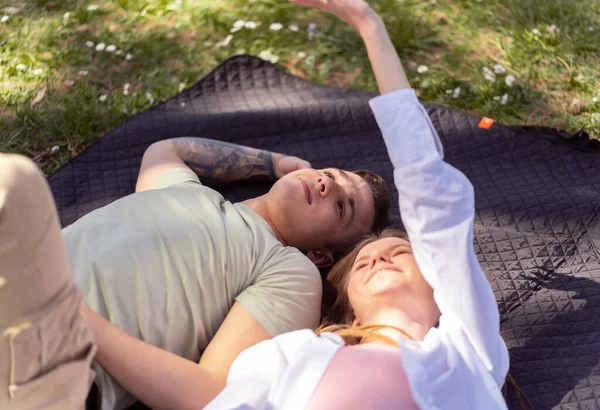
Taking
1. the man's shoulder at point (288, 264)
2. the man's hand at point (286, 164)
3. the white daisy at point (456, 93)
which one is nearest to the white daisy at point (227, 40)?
the white daisy at point (456, 93)

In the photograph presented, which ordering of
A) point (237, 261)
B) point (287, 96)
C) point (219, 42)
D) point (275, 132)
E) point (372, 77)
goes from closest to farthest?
point (237, 261) < point (275, 132) < point (287, 96) < point (372, 77) < point (219, 42)

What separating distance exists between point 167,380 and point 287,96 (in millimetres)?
1893

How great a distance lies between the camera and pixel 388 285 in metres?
1.75

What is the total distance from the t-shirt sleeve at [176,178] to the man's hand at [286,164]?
395 millimetres

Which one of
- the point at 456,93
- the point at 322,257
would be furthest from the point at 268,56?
the point at 322,257

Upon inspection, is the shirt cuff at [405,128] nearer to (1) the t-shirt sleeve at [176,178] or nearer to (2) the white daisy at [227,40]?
(1) the t-shirt sleeve at [176,178]

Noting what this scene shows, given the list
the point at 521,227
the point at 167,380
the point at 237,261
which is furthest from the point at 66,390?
the point at 521,227

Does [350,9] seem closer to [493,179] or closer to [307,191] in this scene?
[307,191]

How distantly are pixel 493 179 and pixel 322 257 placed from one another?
0.93 metres

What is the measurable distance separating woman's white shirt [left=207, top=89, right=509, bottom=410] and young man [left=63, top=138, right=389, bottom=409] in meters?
0.19

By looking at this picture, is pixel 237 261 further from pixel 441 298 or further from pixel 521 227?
pixel 521 227

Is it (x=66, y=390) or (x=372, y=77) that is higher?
(x=66, y=390)

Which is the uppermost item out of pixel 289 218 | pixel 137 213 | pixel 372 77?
pixel 137 213

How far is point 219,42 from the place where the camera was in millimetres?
3885
